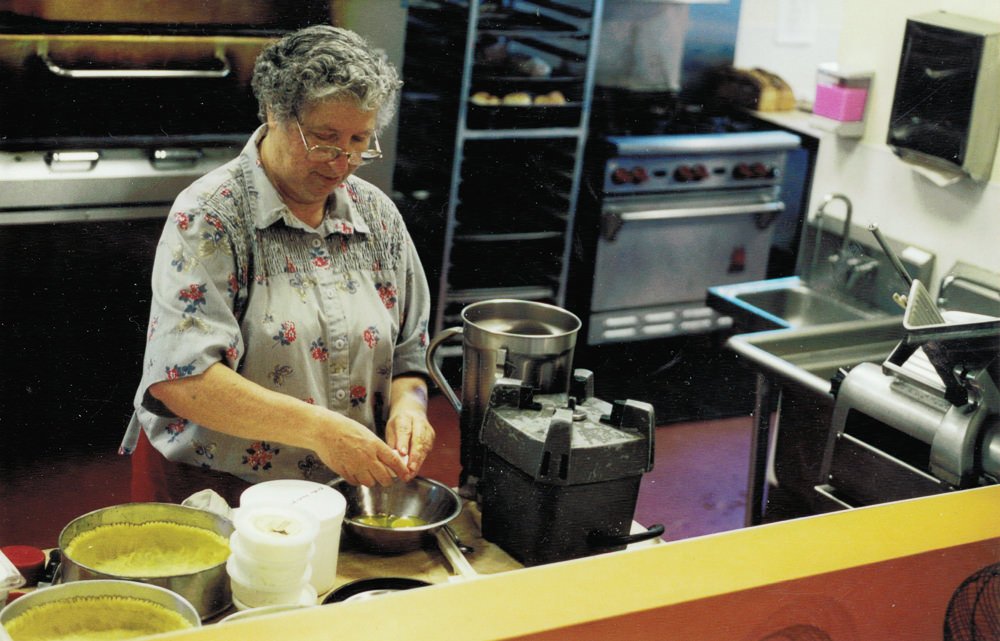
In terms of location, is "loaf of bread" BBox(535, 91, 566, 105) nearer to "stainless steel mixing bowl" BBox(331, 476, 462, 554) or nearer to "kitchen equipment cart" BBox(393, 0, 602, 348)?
"kitchen equipment cart" BBox(393, 0, 602, 348)

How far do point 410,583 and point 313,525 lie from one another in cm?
31

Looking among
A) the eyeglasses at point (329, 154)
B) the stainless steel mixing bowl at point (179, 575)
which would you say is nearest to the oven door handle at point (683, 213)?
the eyeglasses at point (329, 154)

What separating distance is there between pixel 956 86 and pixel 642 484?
175cm

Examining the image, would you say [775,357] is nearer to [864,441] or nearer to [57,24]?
[864,441]

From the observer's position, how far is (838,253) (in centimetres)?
353

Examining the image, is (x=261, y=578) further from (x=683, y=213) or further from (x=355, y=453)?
(x=683, y=213)

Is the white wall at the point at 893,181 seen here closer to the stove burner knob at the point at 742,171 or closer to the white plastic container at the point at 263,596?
the stove burner knob at the point at 742,171

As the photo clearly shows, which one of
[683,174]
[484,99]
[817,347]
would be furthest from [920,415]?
[683,174]

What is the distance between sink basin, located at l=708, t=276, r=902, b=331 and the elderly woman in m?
1.38

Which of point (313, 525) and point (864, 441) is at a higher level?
point (313, 525)

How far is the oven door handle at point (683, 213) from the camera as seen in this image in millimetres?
4715

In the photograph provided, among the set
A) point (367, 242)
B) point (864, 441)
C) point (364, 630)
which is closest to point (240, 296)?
point (367, 242)

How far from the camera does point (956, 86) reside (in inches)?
129

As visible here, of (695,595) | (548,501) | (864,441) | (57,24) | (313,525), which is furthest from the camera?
(57,24)
